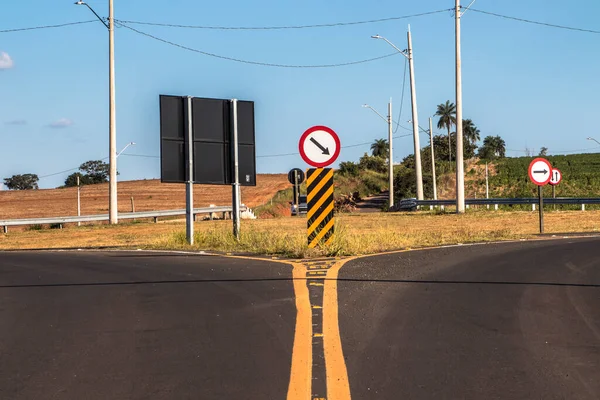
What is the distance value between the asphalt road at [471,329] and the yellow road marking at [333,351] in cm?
7

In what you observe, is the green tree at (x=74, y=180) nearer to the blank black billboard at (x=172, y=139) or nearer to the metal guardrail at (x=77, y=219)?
the metal guardrail at (x=77, y=219)

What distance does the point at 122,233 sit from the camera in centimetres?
3153

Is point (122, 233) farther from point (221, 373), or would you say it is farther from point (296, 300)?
point (221, 373)

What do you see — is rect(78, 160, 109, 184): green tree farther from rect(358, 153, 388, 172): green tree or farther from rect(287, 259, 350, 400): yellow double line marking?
rect(287, 259, 350, 400): yellow double line marking

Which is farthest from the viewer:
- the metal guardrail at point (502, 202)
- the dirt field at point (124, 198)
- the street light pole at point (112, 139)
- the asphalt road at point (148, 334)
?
the dirt field at point (124, 198)

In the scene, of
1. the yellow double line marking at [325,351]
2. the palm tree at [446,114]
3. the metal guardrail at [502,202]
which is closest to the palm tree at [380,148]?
the palm tree at [446,114]

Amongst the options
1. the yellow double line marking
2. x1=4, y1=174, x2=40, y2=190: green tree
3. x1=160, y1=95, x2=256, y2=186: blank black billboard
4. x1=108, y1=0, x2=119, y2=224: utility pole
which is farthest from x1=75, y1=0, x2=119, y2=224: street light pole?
x1=4, y1=174, x2=40, y2=190: green tree

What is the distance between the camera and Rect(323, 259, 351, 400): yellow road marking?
20.3 feet

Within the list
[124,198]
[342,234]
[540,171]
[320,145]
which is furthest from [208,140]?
[124,198]

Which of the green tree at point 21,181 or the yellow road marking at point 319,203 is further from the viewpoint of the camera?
the green tree at point 21,181

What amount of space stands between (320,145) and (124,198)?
6548 centimetres

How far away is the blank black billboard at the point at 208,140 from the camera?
22625 mm

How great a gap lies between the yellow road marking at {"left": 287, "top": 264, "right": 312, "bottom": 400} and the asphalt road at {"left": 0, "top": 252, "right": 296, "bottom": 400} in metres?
0.08

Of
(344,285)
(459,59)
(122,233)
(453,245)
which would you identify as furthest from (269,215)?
(344,285)
